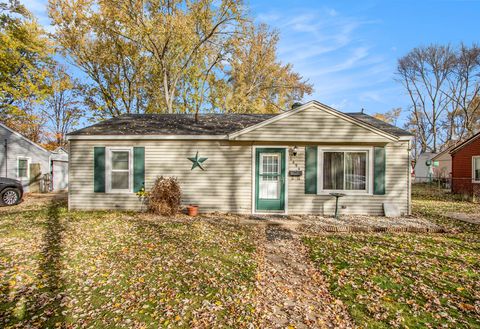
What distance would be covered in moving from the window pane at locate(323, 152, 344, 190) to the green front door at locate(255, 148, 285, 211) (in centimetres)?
157

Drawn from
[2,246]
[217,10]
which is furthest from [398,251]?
[217,10]

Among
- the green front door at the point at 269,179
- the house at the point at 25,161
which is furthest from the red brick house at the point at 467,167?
the house at the point at 25,161

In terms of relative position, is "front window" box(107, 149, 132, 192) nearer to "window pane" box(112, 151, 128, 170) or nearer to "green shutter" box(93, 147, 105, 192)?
"window pane" box(112, 151, 128, 170)

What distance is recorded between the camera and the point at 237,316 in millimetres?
3424

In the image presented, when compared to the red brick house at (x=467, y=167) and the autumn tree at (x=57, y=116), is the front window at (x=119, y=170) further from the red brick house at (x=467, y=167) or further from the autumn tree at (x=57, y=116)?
the autumn tree at (x=57, y=116)

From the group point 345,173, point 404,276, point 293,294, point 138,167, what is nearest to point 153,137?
point 138,167

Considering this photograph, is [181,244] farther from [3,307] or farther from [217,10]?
[217,10]

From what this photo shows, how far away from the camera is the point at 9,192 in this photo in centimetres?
1173

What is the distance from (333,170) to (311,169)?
81 cm

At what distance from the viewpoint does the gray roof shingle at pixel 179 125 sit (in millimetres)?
9875

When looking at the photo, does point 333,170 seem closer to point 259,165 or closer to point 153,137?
point 259,165

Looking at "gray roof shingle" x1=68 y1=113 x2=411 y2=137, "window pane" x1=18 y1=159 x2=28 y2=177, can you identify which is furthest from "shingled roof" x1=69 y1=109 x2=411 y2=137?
"window pane" x1=18 y1=159 x2=28 y2=177

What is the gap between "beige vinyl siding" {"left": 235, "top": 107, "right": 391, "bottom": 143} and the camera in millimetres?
9219

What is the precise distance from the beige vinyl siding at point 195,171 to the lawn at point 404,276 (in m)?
3.73
